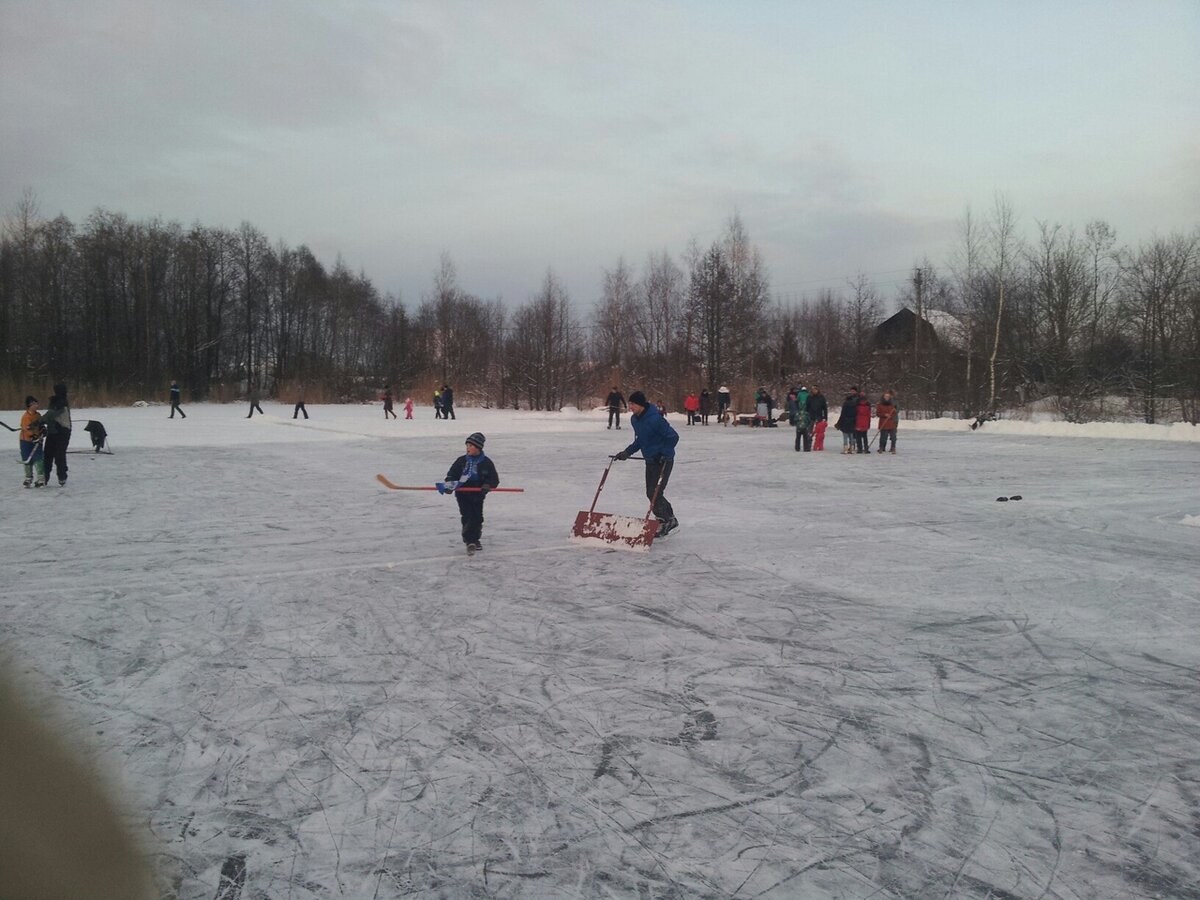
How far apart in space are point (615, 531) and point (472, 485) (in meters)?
1.56

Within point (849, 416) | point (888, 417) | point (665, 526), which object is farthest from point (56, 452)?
point (888, 417)

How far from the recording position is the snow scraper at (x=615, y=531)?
798 cm

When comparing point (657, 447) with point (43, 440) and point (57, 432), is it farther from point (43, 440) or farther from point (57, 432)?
point (43, 440)

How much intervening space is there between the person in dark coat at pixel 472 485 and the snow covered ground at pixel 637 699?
0.32m

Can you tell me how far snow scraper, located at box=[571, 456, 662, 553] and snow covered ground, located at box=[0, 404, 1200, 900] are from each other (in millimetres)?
311

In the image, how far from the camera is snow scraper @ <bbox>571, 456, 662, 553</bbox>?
798cm

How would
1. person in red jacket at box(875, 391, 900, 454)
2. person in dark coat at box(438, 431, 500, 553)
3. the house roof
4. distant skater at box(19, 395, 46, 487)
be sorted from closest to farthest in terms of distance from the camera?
person in dark coat at box(438, 431, 500, 553) → distant skater at box(19, 395, 46, 487) → person in red jacket at box(875, 391, 900, 454) → the house roof

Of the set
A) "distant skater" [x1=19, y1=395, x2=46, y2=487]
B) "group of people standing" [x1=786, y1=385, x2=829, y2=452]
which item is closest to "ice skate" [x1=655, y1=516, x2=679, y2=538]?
"distant skater" [x1=19, y1=395, x2=46, y2=487]

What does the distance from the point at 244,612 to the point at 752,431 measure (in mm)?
24614

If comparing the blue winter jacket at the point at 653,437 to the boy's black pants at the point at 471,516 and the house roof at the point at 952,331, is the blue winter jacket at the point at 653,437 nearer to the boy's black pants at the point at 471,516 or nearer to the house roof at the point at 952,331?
the boy's black pants at the point at 471,516

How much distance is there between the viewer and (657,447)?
348 inches

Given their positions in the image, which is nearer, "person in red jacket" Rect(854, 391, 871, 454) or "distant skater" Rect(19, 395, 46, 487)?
"distant skater" Rect(19, 395, 46, 487)

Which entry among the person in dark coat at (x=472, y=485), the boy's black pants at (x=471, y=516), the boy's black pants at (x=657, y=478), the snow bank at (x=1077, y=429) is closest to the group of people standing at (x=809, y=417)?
the snow bank at (x=1077, y=429)

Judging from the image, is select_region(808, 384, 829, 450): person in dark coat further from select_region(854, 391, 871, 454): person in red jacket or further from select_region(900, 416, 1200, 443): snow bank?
select_region(900, 416, 1200, 443): snow bank
